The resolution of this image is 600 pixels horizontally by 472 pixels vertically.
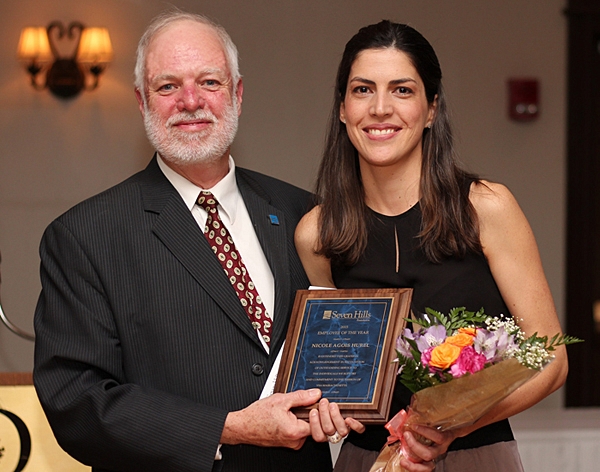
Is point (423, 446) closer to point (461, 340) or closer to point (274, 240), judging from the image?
point (461, 340)

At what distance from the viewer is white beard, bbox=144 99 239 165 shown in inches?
111

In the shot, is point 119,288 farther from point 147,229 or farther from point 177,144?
point 177,144

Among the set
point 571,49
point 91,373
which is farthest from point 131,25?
point 91,373

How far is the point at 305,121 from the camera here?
20.8 ft

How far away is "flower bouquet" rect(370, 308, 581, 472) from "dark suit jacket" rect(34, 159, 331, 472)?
547 mm

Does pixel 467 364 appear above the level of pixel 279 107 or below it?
below

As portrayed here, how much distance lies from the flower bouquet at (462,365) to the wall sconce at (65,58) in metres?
4.33

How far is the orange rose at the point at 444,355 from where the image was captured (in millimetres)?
2121

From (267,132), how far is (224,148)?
11.4 feet

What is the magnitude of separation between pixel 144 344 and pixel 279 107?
3.88 metres

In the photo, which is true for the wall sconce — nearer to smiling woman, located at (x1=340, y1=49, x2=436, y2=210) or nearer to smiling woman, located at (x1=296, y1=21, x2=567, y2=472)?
smiling woman, located at (x1=296, y1=21, x2=567, y2=472)

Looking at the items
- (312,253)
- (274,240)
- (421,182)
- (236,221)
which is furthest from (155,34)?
(421,182)

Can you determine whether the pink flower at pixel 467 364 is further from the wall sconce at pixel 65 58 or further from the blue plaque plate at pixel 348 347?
the wall sconce at pixel 65 58

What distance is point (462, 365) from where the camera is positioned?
2113 millimetres
